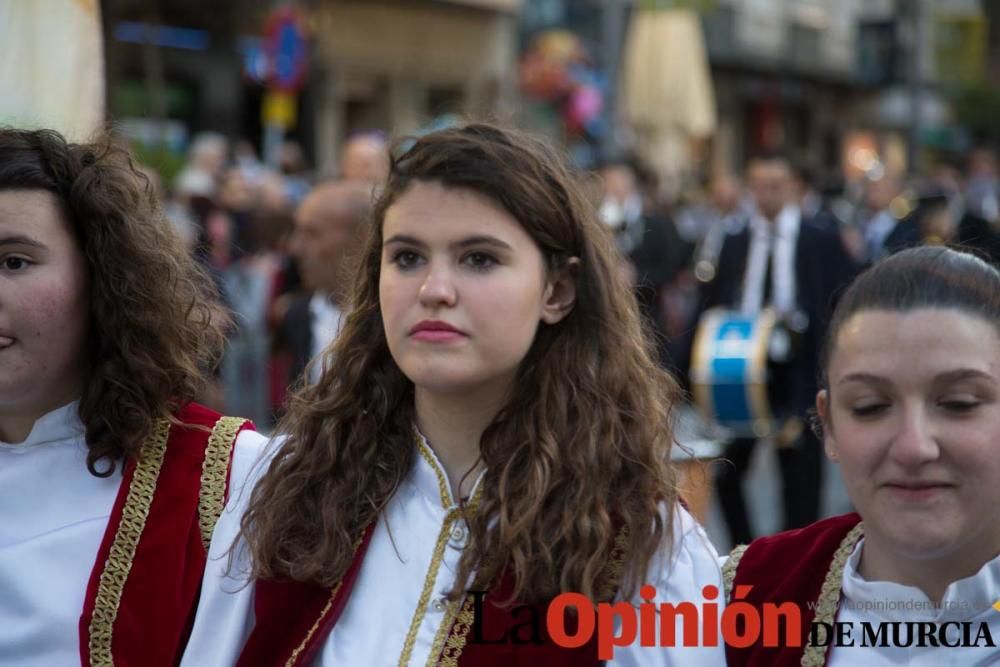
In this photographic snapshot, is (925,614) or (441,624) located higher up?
(925,614)

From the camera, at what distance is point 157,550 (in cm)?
292

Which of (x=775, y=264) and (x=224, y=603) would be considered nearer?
(x=224, y=603)

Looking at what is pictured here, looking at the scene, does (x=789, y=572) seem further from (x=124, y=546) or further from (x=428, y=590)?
(x=124, y=546)

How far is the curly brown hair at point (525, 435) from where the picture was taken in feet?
8.89

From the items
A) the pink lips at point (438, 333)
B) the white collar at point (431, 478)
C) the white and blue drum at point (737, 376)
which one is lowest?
the white and blue drum at point (737, 376)

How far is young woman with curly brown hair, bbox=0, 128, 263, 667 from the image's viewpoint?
286 centimetres

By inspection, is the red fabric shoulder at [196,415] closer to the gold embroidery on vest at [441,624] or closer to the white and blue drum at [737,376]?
the gold embroidery on vest at [441,624]

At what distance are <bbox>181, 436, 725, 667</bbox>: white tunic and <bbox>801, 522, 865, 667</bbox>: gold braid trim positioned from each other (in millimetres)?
177

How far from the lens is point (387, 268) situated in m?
2.82

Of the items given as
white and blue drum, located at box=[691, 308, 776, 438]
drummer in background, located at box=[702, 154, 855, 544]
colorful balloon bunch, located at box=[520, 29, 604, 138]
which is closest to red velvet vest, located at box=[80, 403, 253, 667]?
drummer in background, located at box=[702, 154, 855, 544]

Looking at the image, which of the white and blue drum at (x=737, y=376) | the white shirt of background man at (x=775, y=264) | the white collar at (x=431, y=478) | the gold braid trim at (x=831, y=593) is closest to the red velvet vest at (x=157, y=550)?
the white collar at (x=431, y=478)

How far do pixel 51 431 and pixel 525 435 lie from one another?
3.14ft

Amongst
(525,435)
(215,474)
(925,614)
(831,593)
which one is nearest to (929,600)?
Result: (925,614)

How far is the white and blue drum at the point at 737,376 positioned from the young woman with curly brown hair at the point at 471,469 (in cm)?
443
